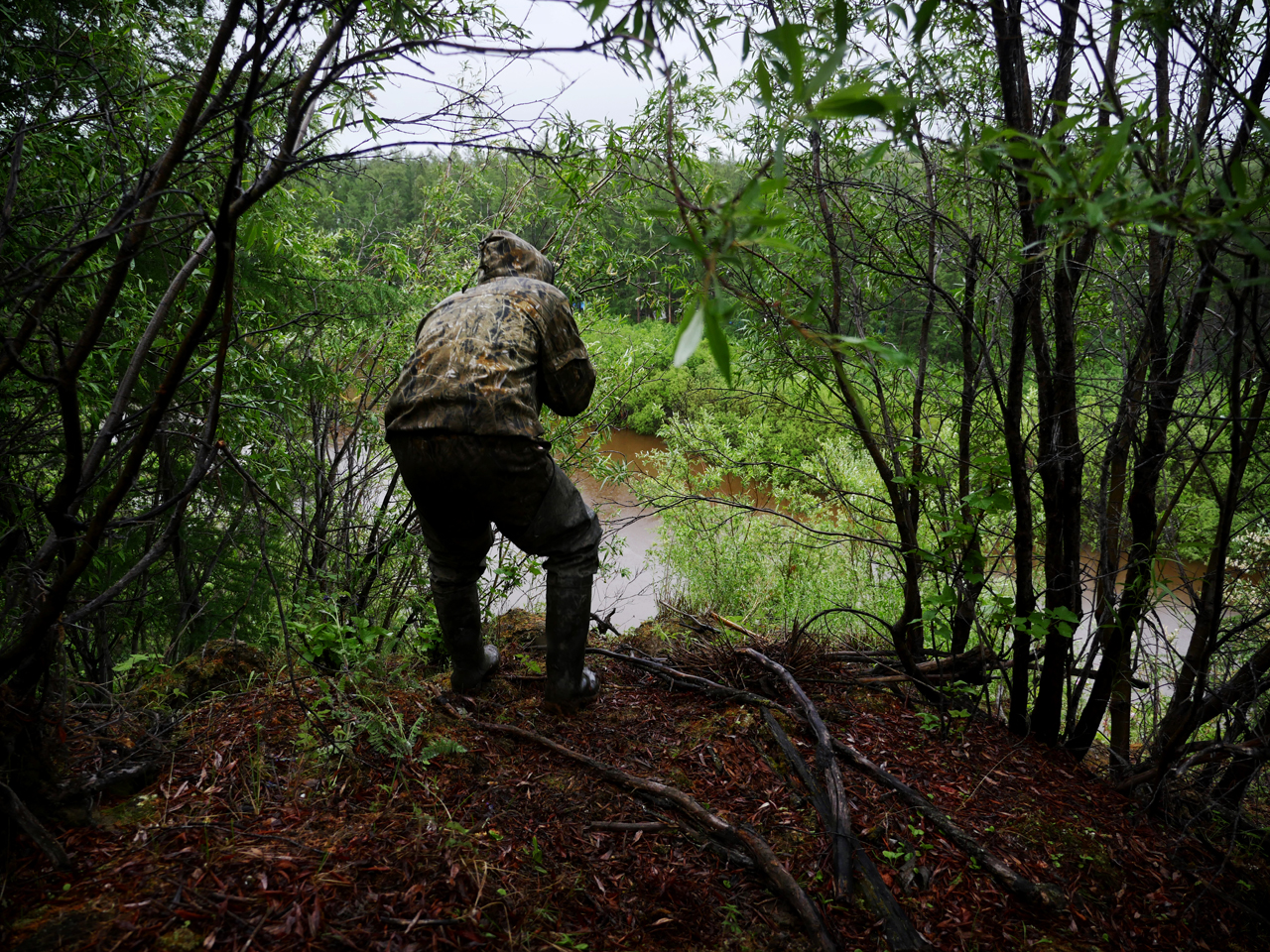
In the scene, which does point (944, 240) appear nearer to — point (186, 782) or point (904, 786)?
point (904, 786)

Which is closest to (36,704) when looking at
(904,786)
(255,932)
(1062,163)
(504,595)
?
(255,932)

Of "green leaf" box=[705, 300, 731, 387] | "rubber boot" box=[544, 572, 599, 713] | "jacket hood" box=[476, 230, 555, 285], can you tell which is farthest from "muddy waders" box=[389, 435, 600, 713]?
"green leaf" box=[705, 300, 731, 387]

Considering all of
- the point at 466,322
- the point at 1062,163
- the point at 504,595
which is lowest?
the point at 504,595

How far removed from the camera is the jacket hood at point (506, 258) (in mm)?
2965

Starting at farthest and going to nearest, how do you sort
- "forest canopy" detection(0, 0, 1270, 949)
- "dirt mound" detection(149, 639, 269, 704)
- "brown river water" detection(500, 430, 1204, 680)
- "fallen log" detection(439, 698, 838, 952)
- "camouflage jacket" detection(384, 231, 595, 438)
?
"brown river water" detection(500, 430, 1204, 680)
"dirt mound" detection(149, 639, 269, 704)
"camouflage jacket" detection(384, 231, 595, 438)
"fallen log" detection(439, 698, 838, 952)
"forest canopy" detection(0, 0, 1270, 949)

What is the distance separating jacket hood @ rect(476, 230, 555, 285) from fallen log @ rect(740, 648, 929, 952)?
2.19 metres

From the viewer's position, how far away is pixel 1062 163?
1103mm

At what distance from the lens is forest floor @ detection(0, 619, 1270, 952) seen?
156 cm

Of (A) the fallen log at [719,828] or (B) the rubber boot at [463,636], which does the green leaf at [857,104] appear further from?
(B) the rubber boot at [463,636]

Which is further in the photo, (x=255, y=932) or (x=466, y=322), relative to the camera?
(x=466, y=322)

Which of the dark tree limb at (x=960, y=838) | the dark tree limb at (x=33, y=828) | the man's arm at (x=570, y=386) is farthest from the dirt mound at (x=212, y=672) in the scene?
the dark tree limb at (x=960, y=838)

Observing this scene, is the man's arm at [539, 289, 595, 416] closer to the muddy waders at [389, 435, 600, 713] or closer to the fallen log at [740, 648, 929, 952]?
the muddy waders at [389, 435, 600, 713]

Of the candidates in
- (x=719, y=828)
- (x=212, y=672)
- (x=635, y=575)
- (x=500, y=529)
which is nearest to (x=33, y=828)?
(x=212, y=672)

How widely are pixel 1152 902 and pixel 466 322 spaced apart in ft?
9.64
